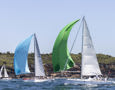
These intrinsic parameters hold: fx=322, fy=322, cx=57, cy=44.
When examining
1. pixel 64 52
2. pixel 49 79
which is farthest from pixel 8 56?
pixel 64 52

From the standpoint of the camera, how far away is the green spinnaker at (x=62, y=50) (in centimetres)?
5378

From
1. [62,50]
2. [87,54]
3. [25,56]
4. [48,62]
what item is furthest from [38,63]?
[48,62]

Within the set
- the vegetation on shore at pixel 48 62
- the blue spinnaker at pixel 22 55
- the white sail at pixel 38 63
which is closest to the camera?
the blue spinnaker at pixel 22 55

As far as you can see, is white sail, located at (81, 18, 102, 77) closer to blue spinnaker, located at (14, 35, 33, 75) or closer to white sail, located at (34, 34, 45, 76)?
white sail, located at (34, 34, 45, 76)

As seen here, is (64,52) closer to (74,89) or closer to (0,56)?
(74,89)

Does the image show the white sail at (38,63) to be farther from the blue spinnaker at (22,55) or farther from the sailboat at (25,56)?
the blue spinnaker at (22,55)

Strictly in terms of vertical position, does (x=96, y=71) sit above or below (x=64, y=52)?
below

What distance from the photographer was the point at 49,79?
65750 mm

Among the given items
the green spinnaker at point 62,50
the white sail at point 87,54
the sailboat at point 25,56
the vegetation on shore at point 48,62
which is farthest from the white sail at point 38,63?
the vegetation on shore at point 48,62

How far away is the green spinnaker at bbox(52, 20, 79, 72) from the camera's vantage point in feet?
176

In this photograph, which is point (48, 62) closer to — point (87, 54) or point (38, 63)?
point (38, 63)

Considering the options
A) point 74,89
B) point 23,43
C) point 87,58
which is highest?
point 23,43

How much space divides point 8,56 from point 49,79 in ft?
198

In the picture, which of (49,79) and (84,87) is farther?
(49,79)
